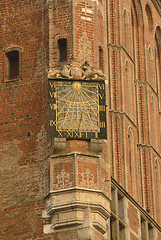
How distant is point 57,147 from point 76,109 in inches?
44.3

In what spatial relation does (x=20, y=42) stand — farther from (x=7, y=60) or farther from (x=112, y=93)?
(x=112, y=93)

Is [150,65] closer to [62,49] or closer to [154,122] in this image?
[154,122]

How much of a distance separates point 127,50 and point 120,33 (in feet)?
2.35

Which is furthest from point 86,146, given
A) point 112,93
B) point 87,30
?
point 112,93

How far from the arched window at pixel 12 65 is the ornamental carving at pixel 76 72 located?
196 cm

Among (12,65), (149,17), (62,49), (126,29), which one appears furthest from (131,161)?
(149,17)

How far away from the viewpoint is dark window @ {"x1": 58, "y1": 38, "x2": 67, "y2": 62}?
30172 mm

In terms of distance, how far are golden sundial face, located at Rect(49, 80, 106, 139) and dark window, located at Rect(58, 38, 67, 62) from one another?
0.89m

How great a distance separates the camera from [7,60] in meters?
31.6

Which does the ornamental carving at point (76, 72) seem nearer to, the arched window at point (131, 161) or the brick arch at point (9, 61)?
the brick arch at point (9, 61)

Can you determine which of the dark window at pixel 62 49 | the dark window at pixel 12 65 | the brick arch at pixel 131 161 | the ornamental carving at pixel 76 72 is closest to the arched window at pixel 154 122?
the brick arch at pixel 131 161

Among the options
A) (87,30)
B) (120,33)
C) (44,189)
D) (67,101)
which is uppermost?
(120,33)

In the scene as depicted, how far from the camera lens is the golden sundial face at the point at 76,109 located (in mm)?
29109

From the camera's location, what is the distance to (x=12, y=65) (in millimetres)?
31625
